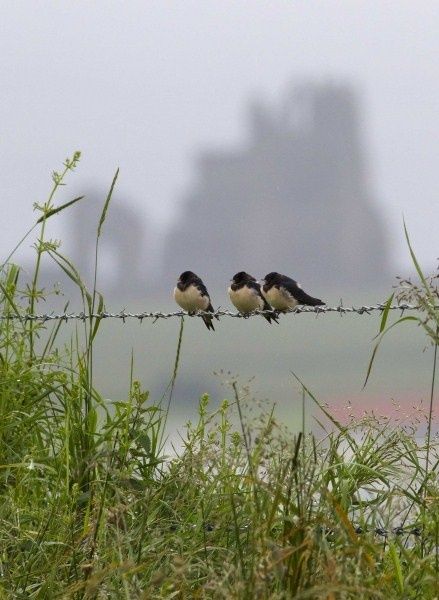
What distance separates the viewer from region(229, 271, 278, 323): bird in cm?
899

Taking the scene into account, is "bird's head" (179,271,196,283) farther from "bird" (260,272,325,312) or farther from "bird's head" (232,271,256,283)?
Answer: "bird" (260,272,325,312)

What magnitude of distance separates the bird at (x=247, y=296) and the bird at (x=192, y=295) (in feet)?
1.09

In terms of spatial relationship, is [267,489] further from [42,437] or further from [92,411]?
[42,437]

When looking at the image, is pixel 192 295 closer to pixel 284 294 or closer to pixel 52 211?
pixel 284 294

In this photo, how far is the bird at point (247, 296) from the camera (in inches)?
354

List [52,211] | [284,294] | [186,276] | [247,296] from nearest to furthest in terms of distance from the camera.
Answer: [52,211] < [284,294] < [247,296] < [186,276]

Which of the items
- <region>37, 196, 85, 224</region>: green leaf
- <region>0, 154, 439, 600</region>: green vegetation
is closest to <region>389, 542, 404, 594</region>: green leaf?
<region>0, 154, 439, 600</region>: green vegetation

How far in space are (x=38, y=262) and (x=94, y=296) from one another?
1.06m

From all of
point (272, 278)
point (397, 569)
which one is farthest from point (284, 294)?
point (397, 569)

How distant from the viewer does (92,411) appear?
5.08 m

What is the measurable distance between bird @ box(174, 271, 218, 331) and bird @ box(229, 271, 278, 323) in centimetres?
33

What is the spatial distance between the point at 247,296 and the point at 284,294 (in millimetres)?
477

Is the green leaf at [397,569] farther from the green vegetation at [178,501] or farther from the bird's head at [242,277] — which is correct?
the bird's head at [242,277]

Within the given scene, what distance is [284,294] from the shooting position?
8625 millimetres
